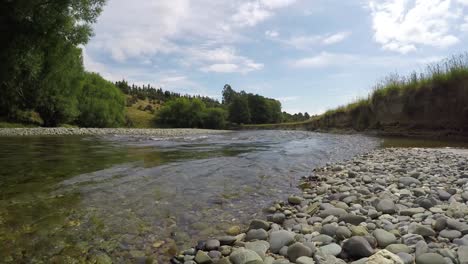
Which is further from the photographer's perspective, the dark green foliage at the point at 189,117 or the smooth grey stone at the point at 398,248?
the dark green foliage at the point at 189,117

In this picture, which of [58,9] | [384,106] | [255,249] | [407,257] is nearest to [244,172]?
[255,249]

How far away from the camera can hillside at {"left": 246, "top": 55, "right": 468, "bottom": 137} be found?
659 inches

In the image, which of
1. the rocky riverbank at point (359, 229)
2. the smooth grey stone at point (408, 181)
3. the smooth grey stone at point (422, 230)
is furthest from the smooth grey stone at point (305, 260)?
the smooth grey stone at point (408, 181)

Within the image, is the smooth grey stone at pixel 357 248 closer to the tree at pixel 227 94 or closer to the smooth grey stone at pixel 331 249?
the smooth grey stone at pixel 331 249

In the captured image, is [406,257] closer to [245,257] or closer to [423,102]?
[245,257]

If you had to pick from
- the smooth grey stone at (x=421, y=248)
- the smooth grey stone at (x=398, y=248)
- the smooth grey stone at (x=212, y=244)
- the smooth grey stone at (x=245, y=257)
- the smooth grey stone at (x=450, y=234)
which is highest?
the smooth grey stone at (x=450, y=234)

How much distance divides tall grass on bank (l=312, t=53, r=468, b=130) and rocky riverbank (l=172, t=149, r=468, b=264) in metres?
14.3

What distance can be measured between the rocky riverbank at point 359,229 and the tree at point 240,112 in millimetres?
91996

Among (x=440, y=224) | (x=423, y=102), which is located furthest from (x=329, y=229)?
(x=423, y=102)

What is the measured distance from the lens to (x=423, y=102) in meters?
18.9

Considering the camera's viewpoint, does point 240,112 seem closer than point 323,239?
No

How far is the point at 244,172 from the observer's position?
7414 millimetres

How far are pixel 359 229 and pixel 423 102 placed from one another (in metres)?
19.1

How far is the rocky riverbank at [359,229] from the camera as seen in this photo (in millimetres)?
2812
